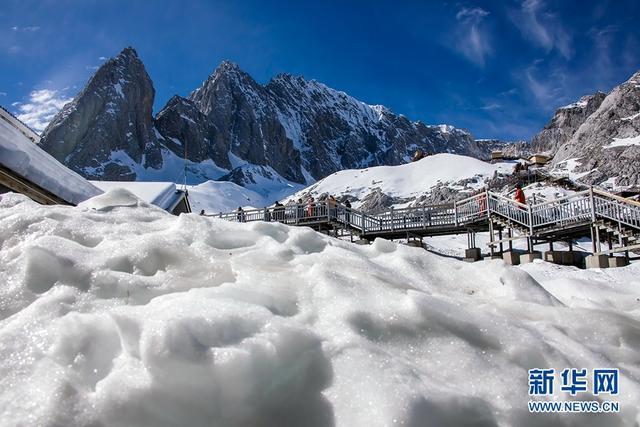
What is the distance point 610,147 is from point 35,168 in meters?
59.7

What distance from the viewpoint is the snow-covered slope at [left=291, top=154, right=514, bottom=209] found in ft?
179

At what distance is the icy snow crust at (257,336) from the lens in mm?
2062

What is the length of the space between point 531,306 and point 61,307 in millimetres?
3033

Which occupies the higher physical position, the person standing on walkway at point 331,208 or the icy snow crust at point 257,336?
the person standing on walkway at point 331,208

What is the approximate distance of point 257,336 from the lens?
2.35 metres

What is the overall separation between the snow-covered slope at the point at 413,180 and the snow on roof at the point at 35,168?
151 ft

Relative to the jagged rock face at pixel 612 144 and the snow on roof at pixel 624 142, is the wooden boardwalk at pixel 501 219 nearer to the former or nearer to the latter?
the jagged rock face at pixel 612 144

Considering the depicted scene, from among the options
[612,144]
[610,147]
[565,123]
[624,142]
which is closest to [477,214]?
[610,147]

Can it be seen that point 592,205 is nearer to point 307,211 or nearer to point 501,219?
point 501,219

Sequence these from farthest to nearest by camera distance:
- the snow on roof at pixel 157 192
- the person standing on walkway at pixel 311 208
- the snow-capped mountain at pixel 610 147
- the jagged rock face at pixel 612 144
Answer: the jagged rock face at pixel 612 144, the snow-capped mountain at pixel 610 147, the person standing on walkway at pixel 311 208, the snow on roof at pixel 157 192

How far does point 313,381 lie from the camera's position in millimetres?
2264

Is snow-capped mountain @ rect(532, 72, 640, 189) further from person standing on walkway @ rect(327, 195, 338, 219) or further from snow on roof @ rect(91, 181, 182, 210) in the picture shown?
snow on roof @ rect(91, 181, 182, 210)

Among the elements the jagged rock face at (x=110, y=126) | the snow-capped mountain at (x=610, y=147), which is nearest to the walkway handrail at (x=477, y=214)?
the snow-capped mountain at (x=610, y=147)

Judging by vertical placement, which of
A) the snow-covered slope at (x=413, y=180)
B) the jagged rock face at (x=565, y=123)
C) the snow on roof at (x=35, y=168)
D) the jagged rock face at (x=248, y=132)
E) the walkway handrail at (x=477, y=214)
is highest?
the jagged rock face at (x=248, y=132)
